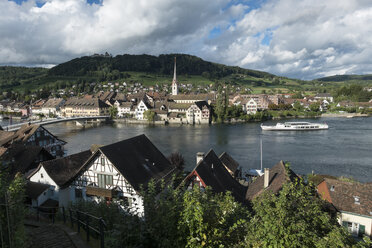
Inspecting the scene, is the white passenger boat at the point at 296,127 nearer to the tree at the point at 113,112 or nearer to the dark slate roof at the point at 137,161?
the dark slate roof at the point at 137,161

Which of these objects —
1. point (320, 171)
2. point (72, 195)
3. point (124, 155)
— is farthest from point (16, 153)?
point (320, 171)

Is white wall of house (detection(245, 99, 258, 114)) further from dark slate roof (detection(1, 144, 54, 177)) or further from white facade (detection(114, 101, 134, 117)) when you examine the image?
dark slate roof (detection(1, 144, 54, 177))

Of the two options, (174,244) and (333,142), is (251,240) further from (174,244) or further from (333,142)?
(333,142)

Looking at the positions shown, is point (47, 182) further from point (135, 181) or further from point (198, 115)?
point (198, 115)

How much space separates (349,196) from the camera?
16.4 m

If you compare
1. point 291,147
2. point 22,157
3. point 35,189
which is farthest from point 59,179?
point 291,147

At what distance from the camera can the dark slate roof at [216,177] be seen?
1736 cm

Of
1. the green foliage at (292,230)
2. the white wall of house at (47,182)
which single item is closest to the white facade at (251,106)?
the white wall of house at (47,182)

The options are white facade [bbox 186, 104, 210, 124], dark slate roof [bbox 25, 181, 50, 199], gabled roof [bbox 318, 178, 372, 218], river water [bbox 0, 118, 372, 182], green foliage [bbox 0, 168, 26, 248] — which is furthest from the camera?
white facade [bbox 186, 104, 210, 124]

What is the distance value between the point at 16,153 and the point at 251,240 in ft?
81.6

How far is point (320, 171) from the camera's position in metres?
32.0

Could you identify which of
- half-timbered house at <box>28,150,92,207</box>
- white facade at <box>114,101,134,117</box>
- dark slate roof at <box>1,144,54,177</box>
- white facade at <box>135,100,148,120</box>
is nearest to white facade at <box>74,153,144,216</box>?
half-timbered house at <box>28,150,92,207</box>

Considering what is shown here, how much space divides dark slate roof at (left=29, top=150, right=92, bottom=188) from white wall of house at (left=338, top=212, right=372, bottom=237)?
17.9 m

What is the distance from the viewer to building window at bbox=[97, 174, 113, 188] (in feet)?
54.8
